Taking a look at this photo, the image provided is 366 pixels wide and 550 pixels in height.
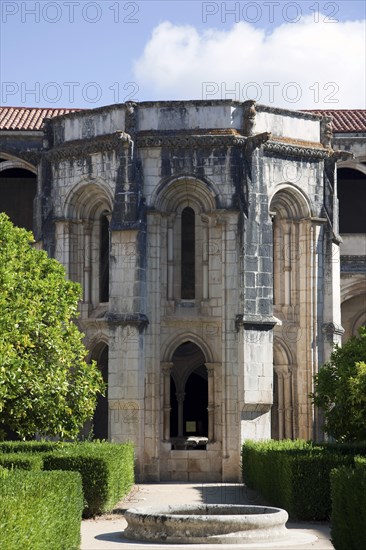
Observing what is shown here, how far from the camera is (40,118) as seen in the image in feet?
161

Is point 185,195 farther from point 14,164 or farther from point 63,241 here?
point 14,164

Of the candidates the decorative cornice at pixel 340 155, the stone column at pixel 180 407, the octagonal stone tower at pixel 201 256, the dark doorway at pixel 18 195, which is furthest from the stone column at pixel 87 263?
the decorative cornice at pixel 340 155

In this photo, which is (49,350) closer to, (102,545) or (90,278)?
(102,545)

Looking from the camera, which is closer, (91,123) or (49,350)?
(49,350)

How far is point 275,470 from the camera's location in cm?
3148

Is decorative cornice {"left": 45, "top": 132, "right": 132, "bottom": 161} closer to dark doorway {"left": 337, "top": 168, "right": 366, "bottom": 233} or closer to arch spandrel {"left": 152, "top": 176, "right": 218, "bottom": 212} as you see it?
arch spandrel {"left": 152, "top": 176, "right": 218, "bottom": 212}

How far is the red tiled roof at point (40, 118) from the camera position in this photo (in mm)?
48281

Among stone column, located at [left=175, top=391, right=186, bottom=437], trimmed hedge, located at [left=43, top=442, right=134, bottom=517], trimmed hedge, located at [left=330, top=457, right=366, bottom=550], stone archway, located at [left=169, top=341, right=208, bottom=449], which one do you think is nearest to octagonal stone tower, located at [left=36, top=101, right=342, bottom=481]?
stone archway, located at [left=169, top=341, right=208, bottom=449]

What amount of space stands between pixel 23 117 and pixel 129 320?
38.2 feet

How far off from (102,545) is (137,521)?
1.12 m

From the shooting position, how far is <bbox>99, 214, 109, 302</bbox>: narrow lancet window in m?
45.1

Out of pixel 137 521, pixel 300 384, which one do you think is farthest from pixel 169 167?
pixel 137 521

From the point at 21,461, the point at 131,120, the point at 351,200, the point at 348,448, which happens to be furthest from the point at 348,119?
the point at 21,461

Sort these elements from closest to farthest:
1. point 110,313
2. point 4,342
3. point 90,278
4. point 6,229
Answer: point 4,342 < point 6,229 < point 110,313 < point 90,278
